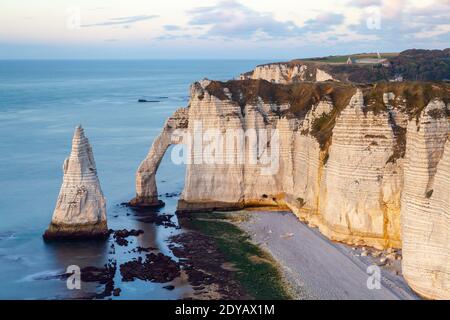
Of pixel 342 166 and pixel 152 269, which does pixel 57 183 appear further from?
pixel 342 166

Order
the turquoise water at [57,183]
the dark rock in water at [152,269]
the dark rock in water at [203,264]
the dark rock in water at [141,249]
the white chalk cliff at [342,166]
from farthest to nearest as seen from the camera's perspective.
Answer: the dark rock in water at [141,249] → the dark rock in water at [152,269] → the turquoise water at [57,183] → the dark rock in water at [203,264] → the white chalk cliff at [342,166]

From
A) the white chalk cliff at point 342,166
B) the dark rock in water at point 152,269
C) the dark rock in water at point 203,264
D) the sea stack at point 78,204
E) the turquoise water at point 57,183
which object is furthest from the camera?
the sea stack at point 78,204

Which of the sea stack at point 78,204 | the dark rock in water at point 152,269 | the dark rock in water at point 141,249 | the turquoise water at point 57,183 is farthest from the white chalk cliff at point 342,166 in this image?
the dark rock in water at point 152,269

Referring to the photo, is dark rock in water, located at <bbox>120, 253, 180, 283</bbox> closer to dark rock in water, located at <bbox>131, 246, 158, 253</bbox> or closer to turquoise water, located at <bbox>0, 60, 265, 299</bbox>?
turquoise water, located at <bbox>0, 60, 265, 299</bbox>

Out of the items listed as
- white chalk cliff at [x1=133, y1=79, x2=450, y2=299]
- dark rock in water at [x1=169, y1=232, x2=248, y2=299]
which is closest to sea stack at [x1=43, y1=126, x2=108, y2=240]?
dark rock in water at [x1=169, y1=232, x2=248, y2=299]

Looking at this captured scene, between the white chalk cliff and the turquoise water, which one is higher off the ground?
the white chalk cliff

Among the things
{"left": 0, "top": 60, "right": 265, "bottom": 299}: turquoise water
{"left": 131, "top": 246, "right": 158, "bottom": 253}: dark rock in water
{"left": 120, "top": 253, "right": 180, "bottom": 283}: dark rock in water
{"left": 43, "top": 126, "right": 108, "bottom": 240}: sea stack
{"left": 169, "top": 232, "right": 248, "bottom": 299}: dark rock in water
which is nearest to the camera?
{"left": 169, "top": 232, "right": 248, "bottom": 299}: dark rock in water

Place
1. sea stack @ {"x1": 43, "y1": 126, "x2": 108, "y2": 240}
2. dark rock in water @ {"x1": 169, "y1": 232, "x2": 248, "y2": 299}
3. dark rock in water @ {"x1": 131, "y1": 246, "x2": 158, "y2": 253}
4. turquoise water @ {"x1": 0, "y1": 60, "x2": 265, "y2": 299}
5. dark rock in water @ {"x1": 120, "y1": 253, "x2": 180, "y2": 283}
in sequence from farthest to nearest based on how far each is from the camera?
sea stack @ {"x1": 43, "y1": 126, "x2": 108, "y2": 240}, dark rock in water @ {"x1": 131, "y1": 246, "x2": 158, "y2": 253}, dark rock in water @ {"x1": 120, "y1": 253, "x2": 180, "y2": 283}, turquoise water @ {"x1": 0, "y1": 60, "x2": 265, "y2": 299}, dark rock in water @ {"x1": 169, "y1": 232, "x2": 248, "y2": 299}

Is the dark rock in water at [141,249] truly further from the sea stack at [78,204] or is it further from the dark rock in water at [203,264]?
the sea stack at [78,204]

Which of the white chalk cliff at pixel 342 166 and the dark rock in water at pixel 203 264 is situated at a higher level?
the white chalk cliff at pixel 342 166
